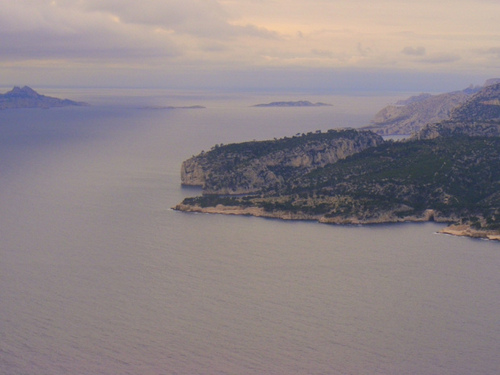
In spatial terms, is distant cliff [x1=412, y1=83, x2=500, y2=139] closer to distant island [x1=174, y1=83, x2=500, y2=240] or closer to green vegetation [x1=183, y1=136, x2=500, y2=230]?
distant island [x1=174, y1=83, x2=500, y2=240]

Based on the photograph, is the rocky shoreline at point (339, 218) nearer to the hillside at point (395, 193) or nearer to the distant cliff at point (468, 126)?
the hillside at point (395, 193)

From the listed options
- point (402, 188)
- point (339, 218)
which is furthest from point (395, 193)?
point (339, 218)

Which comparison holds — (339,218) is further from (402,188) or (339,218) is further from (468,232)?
(468,232)

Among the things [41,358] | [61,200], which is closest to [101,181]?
[61,200]

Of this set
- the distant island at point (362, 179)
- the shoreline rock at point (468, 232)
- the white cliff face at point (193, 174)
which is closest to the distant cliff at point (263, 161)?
the white cliff face at point (193, 174)

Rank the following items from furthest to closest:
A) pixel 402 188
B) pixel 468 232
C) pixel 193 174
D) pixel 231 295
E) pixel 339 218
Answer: pixel 193 174, pixel 402 188, pixel 339 218, pixel 468 232, pixel 231 295

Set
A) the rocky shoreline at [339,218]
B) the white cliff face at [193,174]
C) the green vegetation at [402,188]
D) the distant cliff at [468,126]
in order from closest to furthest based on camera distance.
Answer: the rocky shoreline at [339,218] → the green vegetation at [402,188] → the white cliff face at [193,174] → the distant cliff at [468,126]

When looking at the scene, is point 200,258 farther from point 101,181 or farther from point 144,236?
point 101,181
